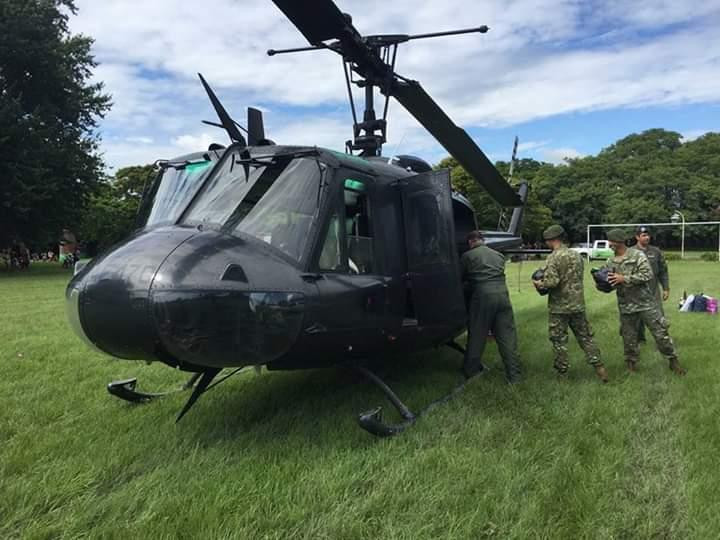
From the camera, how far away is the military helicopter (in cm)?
356

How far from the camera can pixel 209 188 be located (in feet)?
14.8

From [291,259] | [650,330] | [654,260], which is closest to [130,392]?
[291,259]

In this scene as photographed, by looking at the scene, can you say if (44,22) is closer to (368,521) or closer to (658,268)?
(658,268)

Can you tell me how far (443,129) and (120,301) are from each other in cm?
386

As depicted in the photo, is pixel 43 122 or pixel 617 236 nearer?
pixel 617 236

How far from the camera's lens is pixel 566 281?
6508 millimetres

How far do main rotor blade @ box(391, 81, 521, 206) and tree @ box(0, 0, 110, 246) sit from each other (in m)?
23.3

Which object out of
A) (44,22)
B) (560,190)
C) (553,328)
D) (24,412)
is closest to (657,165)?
(560,190)

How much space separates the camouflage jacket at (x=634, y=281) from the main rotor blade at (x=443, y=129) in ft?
6.21

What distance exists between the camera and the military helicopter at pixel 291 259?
11.7 feet

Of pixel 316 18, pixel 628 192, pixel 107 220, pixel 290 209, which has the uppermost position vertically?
pixel 628 192

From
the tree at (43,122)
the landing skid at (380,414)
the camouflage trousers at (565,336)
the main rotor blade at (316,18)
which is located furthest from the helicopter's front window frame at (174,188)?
the tree at (43,122)

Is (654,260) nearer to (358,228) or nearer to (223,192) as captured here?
(358,228)

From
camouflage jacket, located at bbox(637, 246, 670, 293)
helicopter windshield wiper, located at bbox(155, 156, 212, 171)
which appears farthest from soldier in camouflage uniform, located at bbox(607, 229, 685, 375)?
helicopter windshield wiper, located at bbox(155, 156, 212, 171)
